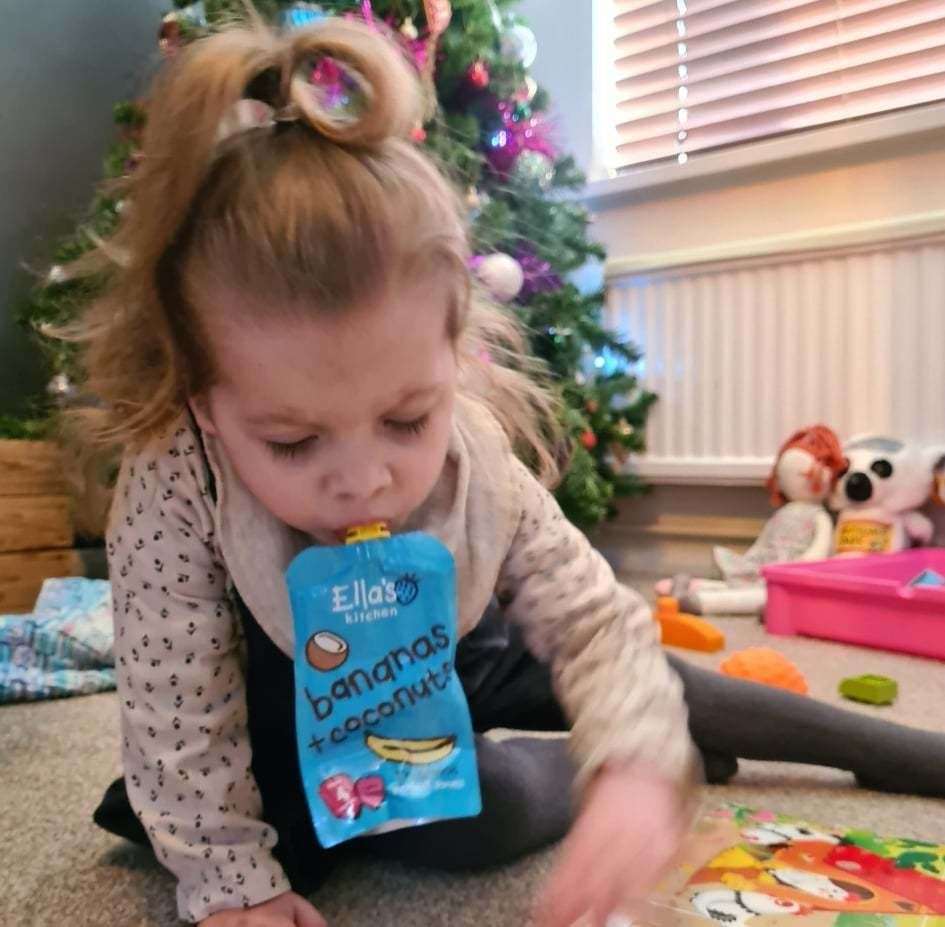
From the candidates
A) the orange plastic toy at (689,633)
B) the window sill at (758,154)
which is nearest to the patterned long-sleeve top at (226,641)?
the orange plastic toy at (689,633)

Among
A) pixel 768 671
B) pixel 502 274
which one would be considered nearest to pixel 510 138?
pixel 502 274

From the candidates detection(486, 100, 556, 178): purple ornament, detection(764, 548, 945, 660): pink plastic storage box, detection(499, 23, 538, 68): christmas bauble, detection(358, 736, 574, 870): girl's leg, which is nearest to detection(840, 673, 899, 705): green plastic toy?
detection(764, 548, 945, 660): pink plastic storage box

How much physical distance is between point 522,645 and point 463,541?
0.16 metres

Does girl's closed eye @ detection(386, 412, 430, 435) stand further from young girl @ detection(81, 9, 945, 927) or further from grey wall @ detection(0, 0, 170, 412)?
grey wall @ detection(0, 0, 170, 412)

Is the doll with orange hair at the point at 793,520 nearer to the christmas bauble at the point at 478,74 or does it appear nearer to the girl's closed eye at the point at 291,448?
the christmas bauble at the point at 478,74

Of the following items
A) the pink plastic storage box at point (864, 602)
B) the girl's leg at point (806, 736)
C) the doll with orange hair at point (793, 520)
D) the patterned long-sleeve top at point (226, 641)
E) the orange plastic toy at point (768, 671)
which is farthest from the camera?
the doll with orange hair at point (793, 520)

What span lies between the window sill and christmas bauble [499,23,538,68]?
33cm

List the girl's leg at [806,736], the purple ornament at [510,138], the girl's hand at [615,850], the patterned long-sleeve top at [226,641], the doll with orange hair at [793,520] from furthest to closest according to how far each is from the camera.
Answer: the purple ornament at [510,138], the doll with orange hair at [793,520], the girl's leg at [806,736], the patterned long-sleeve top at [226,641], the girl's hand at [615,850]

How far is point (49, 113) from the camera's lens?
2.05m

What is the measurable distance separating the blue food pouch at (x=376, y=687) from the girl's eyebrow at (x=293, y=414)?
3.2 inches

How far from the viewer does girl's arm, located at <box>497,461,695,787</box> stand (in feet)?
1.71

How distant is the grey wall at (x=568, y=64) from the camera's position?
2.05 meters

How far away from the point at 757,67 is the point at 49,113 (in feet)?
4.85

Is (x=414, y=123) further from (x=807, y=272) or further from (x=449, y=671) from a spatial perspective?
(x=807, y=272)
